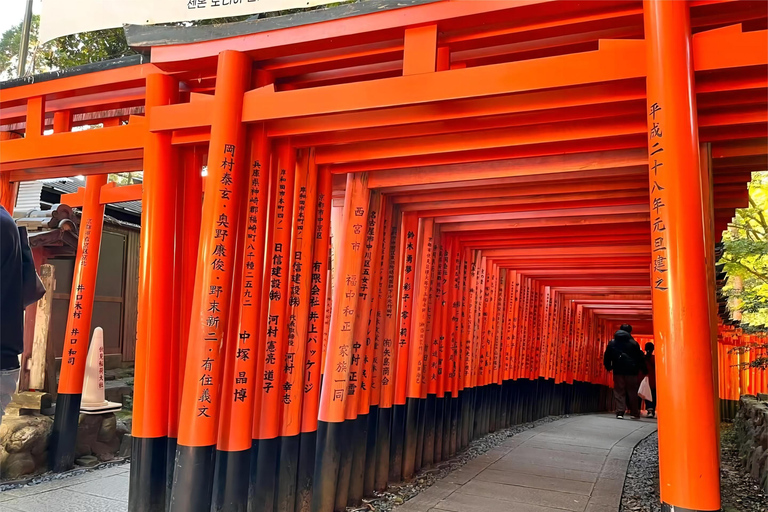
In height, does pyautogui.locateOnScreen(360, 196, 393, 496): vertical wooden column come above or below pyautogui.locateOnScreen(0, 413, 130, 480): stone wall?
above

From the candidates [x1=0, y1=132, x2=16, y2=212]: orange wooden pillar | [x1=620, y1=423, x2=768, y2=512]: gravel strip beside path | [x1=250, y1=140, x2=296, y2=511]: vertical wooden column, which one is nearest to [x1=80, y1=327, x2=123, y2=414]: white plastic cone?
[x1=0, y1=132, x2=16, y2=212]: orange wooden pillar

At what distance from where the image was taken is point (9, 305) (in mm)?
2637

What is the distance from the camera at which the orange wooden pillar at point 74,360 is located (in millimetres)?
5516

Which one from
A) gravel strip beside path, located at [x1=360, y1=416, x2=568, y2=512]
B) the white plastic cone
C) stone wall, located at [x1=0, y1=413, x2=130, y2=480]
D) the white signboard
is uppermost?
the white signboard

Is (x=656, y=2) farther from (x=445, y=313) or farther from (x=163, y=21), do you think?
(x=445, y=313)

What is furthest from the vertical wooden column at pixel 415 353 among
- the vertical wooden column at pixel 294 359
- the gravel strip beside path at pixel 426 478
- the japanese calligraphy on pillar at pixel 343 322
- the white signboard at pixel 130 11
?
the white signboard at pixel 130 11

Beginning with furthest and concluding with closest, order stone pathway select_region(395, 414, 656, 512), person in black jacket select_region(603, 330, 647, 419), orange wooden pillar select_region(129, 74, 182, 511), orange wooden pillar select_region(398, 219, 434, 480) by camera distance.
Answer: person in black jacket select_region(603, 330, 647, 419) < orange wooden pillar select_region(398, 219, 434, 480) < stone pathway select_region(395, 414, 656, 512) < orange wooden pillar select_region(129, 74, 182, 511)

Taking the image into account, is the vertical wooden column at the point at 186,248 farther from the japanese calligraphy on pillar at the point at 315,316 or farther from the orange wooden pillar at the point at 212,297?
the japanese calligraphy on pillar at the point at 315,316

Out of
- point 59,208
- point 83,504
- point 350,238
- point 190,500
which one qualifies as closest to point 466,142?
point 350,238

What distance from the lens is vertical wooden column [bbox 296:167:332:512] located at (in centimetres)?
443

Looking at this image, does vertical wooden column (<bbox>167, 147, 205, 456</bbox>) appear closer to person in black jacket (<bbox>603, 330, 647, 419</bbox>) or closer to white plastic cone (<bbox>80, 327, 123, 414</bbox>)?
white plastic cone (<bbox>80, 327, 123, 414</bbox>)

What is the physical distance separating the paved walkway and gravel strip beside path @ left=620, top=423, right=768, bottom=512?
120 mm

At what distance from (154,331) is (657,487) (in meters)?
5.16

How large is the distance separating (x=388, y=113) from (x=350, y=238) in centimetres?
137
